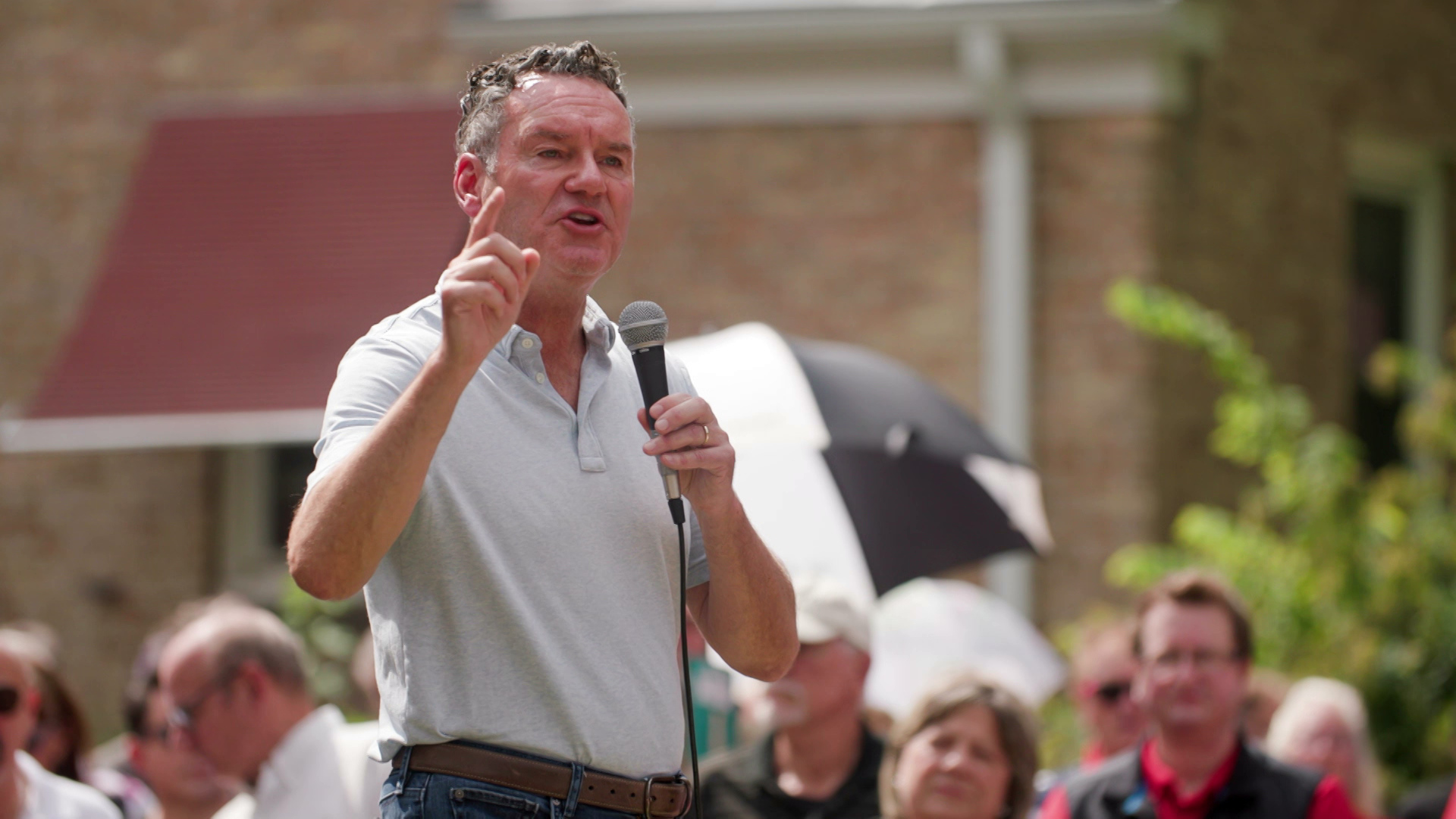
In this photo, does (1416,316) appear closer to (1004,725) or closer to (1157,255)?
(1157,255)

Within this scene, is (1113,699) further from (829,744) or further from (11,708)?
(11,708)

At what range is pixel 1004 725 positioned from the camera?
184 inches

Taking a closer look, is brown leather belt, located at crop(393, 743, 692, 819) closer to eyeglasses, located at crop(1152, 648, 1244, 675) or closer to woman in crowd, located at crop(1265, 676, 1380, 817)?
eyeglasses, located at crop(1152, 648, 1244, 675)

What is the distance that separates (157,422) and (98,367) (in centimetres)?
64

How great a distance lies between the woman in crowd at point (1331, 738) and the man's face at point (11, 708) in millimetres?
4100

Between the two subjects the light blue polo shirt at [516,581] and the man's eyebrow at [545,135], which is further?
the man's eyebrow at [545,135]

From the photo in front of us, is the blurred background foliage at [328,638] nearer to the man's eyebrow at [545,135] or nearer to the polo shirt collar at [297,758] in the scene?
the polo shirt collar at [297,758]

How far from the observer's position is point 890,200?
9.57 metres

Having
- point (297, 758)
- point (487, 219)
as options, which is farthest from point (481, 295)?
point (297, 758)

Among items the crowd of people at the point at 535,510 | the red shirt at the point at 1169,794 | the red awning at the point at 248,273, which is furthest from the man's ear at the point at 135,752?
the red awning at the point at 248,273

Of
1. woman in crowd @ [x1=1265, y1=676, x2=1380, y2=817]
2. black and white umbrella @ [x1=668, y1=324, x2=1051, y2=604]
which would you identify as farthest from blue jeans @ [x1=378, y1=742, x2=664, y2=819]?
woman in crowd @ [x1=1265, y1=676, x2=1380, y2=817]

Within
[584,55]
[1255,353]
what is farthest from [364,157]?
[584,55]

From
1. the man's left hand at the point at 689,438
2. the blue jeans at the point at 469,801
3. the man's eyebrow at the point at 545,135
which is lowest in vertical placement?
the blue jeans at the point at 469,801

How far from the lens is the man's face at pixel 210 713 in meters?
4.76
